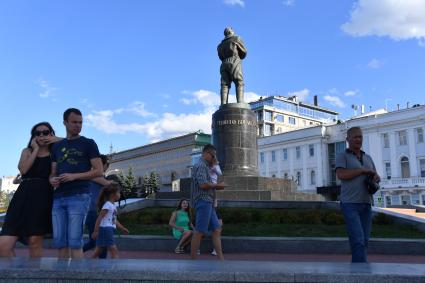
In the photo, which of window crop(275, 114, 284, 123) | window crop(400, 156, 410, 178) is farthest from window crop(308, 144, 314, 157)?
window crop(275, 114, 284, 123)

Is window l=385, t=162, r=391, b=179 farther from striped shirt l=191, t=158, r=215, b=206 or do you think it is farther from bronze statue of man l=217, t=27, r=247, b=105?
striped shirt l=191, t=158, r=215, b=206

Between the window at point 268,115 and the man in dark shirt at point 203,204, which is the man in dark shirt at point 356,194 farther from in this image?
the window at point 268,115

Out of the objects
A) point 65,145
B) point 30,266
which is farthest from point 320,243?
point 30,266

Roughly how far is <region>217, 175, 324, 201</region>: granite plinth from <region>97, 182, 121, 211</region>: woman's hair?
8554mm

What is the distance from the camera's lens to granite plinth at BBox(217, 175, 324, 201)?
14922 mm

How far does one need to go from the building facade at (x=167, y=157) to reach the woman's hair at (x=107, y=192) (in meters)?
72.7

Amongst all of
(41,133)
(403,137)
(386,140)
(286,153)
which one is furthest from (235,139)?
(286,153)

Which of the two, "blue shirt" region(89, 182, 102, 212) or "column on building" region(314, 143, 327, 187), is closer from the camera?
"blue shirt" region(89, 182, 102, 212)

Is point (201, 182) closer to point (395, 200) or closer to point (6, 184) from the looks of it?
point (395, 200)

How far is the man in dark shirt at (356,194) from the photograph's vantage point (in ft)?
17.3

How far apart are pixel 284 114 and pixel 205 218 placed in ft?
252

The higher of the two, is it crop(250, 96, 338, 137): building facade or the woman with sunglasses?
crop(250, 96, 338, 137): building facade

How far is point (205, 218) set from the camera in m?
Answer: 6.63

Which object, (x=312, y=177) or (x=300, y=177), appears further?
(x=300, y=177)
